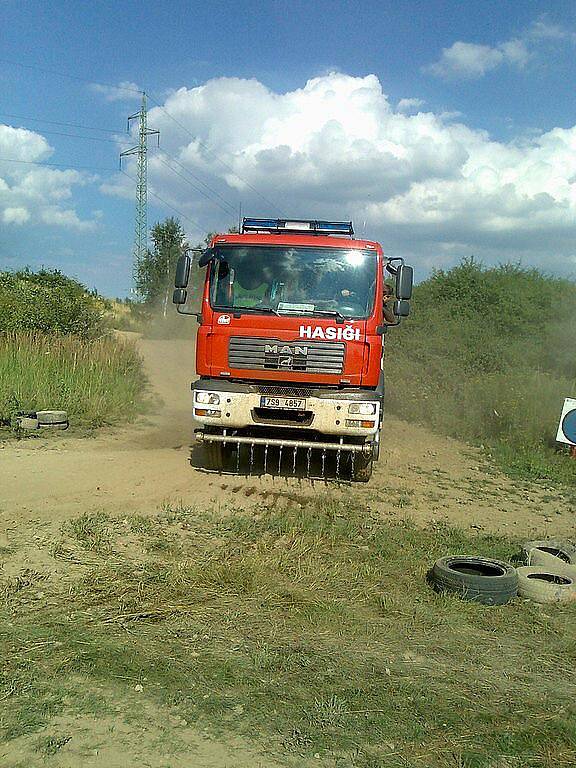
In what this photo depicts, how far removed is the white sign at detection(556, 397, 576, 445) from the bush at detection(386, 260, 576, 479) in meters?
0.33

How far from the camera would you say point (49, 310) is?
57.1 feet

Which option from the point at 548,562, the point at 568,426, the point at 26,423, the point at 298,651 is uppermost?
the point at 568,426

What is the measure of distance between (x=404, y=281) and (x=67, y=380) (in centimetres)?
762

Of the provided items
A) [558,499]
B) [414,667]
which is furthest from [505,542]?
[414,667]

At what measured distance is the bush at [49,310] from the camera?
54.9 ft

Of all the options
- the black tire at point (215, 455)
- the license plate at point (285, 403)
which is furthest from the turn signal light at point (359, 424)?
the black tire at point (215, 455)

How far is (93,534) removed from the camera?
672 cm

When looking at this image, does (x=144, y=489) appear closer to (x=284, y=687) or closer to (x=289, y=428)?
(x=289, y=428)

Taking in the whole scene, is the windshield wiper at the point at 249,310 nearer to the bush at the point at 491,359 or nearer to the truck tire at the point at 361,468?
the truck tire at the point at 361,468

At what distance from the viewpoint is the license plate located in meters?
9.03

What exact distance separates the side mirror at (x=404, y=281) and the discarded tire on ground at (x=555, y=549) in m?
3.67

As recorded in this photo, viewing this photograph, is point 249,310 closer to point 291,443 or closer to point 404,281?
point 291,443

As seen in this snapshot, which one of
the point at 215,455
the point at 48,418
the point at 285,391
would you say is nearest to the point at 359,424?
the point at 285,391

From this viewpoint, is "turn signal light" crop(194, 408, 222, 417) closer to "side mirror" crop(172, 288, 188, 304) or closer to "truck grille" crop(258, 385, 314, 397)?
"truck grille" crop(258, 385, 314, 397)
